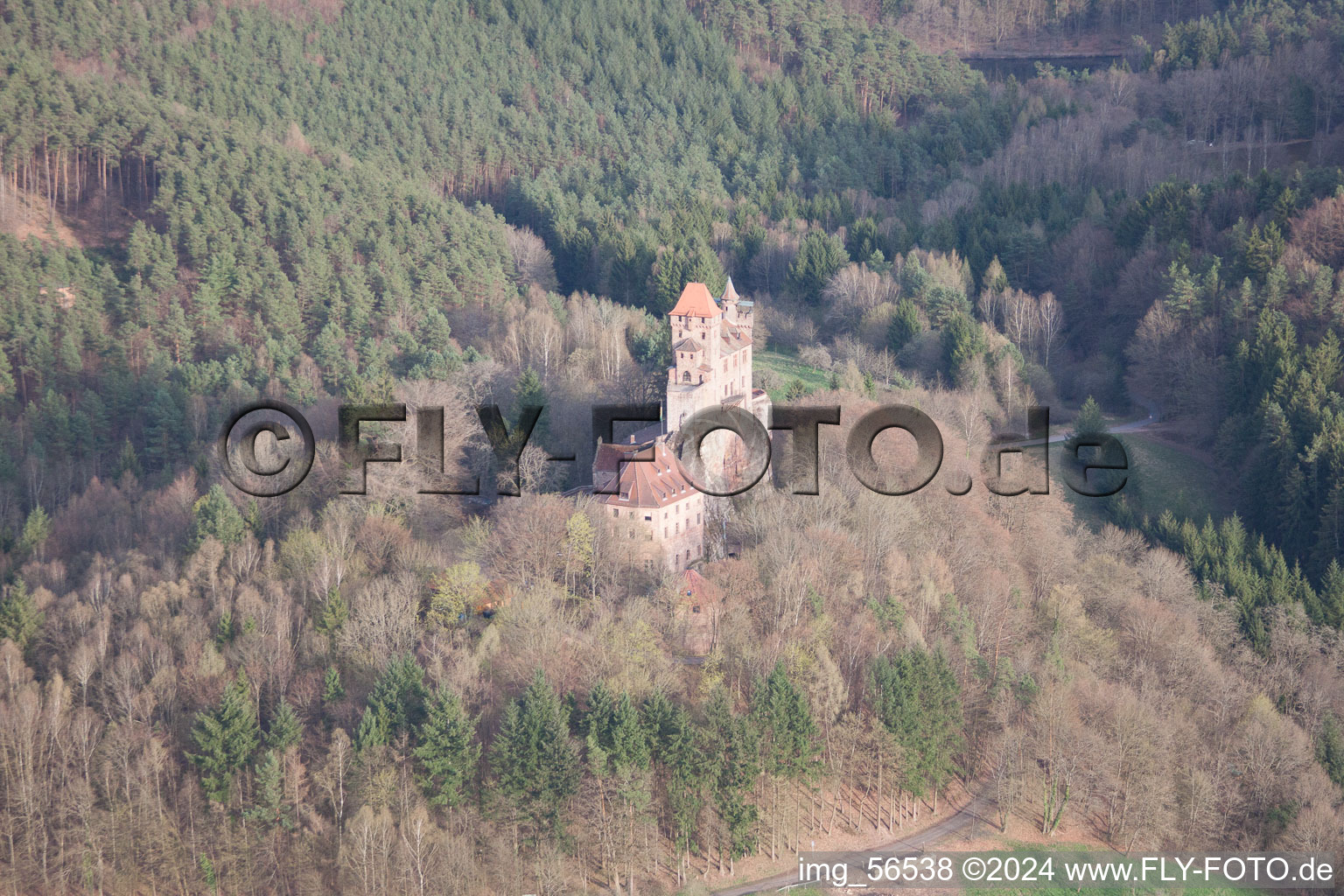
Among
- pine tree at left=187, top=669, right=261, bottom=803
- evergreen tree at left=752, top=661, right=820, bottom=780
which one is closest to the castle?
evergreen tree at left=752, top=661, right=820, bottom=780

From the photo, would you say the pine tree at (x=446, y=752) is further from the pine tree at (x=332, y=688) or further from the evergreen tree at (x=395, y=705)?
the pine tree at (x=332, y=688)


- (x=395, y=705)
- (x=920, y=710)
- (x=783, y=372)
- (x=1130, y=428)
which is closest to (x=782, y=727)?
(x=920, y=710)

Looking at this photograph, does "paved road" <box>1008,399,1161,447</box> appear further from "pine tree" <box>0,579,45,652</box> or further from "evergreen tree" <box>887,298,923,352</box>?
"pine tree" <box>0,579,45,652</box>

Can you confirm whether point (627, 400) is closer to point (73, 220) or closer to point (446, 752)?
point (446, 752)

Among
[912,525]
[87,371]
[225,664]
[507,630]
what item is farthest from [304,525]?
[87,371]

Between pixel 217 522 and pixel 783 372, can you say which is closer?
pixel 217 522

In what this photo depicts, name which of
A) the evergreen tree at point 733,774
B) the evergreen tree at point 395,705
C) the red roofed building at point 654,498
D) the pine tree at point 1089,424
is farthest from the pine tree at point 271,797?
the pine tree at point 1089,424
